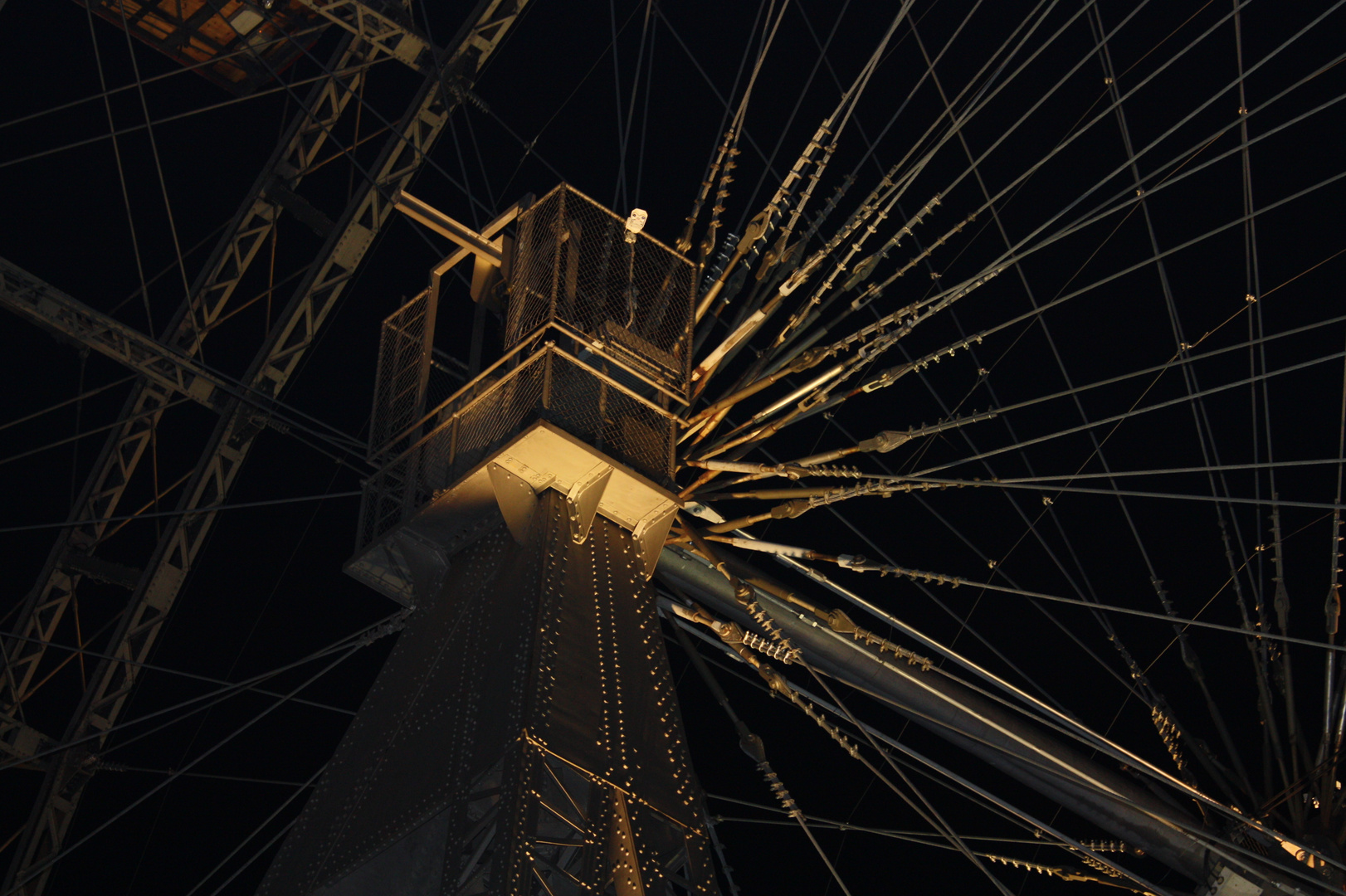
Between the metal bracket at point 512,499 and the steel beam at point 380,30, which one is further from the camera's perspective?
the steel beam at point 380,30

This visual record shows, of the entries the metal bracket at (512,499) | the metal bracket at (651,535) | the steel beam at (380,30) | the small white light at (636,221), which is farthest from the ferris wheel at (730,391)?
the metal bracket at (512,499)

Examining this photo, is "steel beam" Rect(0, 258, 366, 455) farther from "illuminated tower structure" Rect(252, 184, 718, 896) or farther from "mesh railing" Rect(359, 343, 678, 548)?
"illuminated tower structure" Rect(252, 184, 718, 896)

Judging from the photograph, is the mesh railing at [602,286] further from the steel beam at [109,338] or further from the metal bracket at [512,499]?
the steel beam at [109,338]

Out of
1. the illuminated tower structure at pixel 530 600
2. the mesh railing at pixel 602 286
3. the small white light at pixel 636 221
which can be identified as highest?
the small white light at pixel 636 221

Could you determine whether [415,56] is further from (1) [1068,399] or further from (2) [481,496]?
(1) [1068,399]

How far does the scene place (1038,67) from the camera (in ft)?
62.1

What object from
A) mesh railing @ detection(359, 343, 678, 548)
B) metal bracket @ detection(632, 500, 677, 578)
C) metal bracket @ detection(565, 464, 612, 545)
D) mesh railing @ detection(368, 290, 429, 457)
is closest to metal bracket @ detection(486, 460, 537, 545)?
mesh railing @ detection(359, 343, 678, 548)

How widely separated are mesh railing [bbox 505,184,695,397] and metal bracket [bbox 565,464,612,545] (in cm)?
83

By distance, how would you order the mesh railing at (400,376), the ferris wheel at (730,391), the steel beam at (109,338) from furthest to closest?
the steel beam at (109,338) < the ferris wheel at (730,391) < the mesh railing at (400,376)

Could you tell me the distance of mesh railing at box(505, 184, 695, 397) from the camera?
358 inches

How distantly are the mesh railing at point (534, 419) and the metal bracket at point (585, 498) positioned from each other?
0.56 feet

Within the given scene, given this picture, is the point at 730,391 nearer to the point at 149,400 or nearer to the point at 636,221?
the point at 636,221

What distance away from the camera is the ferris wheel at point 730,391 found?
1123 cm

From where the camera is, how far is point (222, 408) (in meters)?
14.7
